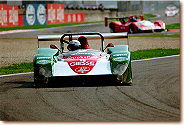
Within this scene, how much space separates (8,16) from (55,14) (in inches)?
291

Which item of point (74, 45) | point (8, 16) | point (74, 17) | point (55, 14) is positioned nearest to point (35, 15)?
point (55, 14)

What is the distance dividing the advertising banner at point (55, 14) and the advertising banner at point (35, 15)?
68 cm

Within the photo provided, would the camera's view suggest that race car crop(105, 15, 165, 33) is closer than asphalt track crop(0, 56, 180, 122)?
No

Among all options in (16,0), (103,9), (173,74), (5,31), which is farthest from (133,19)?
(103,9)

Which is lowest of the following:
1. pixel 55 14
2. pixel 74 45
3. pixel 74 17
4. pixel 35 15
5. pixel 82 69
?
pixel 82 69

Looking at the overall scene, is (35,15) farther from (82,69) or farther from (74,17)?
(82,69)

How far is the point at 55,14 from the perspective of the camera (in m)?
37.4

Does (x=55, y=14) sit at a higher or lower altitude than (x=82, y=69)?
higher

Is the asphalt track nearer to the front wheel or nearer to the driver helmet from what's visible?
the front wheel

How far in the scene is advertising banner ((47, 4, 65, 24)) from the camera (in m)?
36.2

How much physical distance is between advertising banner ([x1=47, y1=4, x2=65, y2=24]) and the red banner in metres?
4.69

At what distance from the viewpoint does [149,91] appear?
6520mm

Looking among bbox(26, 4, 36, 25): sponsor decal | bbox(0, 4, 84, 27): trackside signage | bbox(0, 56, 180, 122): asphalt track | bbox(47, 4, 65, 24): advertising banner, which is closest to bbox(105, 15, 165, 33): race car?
bbox(0, 4, 84, 27): trackside signage

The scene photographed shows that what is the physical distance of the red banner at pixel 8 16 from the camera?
99.2 feet
